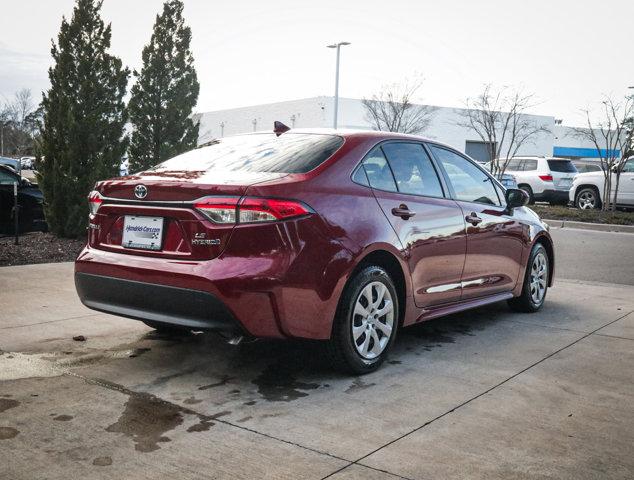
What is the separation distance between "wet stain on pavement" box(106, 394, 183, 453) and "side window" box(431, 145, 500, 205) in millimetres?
2854

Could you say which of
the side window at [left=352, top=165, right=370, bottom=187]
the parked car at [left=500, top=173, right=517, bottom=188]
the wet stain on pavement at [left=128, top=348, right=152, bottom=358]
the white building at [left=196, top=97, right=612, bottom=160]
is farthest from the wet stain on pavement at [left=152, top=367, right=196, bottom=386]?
the white building at [left=196, top=97, right=612, bottom=160]

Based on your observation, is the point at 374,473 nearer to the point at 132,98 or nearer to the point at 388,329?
the point at 388,329

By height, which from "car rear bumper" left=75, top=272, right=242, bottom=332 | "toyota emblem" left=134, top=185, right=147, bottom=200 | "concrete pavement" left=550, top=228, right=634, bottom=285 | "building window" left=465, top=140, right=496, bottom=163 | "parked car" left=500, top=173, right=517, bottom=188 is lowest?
"concrete pavement" left=550, top=228, right=634, bottom=285

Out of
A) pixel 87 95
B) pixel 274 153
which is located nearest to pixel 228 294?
pixel 274 153

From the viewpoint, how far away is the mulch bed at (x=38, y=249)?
8883mm

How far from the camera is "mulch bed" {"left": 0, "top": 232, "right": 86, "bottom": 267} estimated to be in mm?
8883

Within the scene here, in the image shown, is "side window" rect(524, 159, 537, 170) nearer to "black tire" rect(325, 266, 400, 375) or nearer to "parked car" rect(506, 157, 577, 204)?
"parked car" rect(506, 157, 577, 204)

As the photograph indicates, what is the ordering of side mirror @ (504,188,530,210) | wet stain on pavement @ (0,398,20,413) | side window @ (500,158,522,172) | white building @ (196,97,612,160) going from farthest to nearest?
white building @ (196,97,612,160) → side window @ (500,158,522,172) → side mirror @ (504,188,530,210) → wet stain on pavement @ (0,398,20,413)

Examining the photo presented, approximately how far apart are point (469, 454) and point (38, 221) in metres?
10.0

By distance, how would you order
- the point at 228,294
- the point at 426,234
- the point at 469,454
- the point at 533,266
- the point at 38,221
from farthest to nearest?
the point at 38,221 < the point at 533,266 < the point at 426,234 < the point at 228,294 < the point at 469,454

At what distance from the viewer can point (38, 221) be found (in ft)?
38.6

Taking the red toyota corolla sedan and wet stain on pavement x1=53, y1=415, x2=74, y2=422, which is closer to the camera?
wet stain on pavement x1=53, y1=415, x2=74, y2=422

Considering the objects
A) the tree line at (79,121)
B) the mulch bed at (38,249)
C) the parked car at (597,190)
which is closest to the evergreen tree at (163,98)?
the tree line at (79,121)

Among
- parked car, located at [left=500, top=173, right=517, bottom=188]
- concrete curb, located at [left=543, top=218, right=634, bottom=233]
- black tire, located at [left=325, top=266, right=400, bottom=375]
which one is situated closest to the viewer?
black tire, located at [left=325, top=266, right=400, bottom=375]
